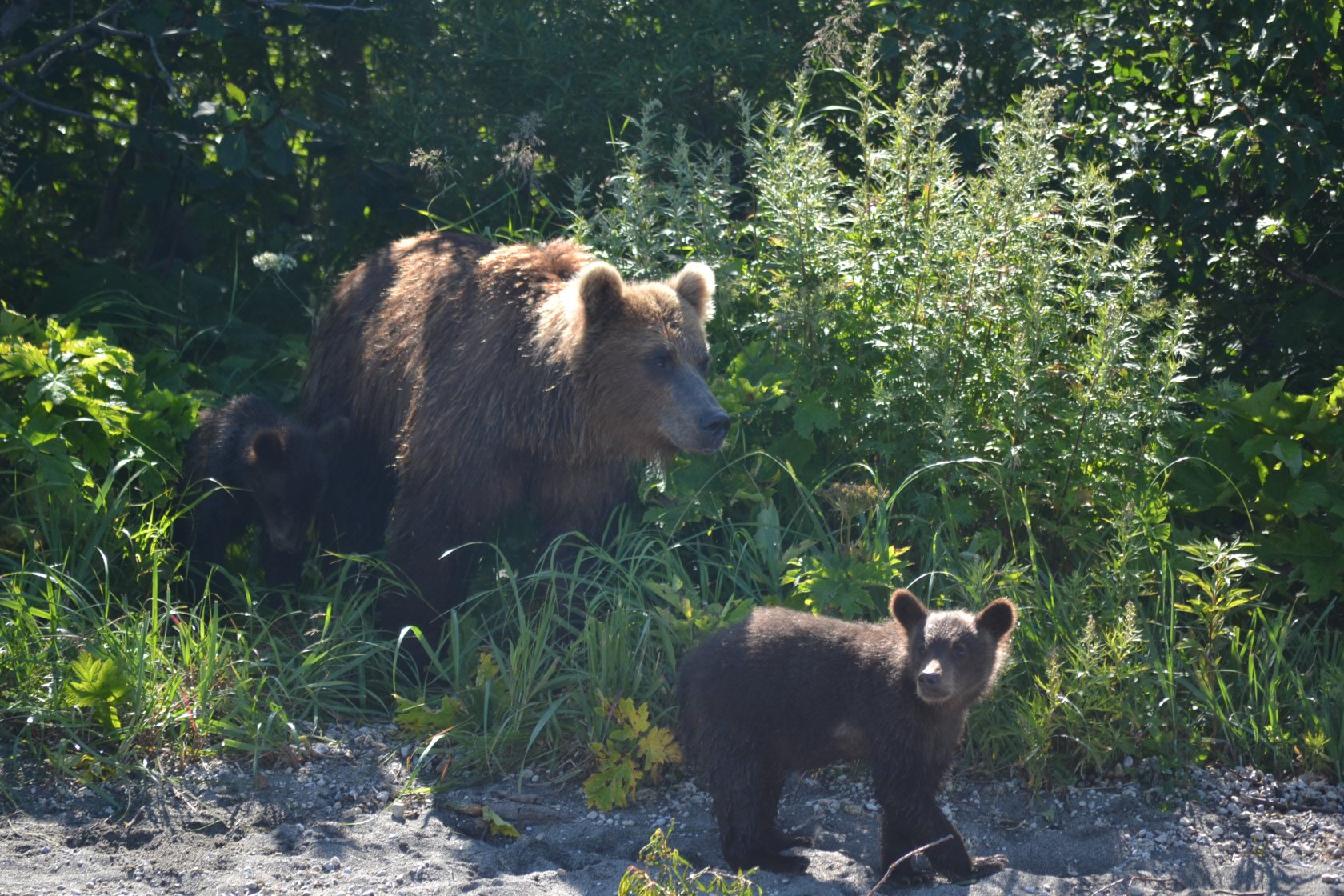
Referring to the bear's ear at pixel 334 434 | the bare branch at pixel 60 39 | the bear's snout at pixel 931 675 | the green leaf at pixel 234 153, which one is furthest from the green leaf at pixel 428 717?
the bare branch at pixel 60 39

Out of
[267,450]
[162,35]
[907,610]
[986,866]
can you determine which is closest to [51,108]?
[162,35]

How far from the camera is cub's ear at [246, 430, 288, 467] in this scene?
633 centimetres

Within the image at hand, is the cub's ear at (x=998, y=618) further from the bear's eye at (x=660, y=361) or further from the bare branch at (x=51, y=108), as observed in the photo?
the bare branch at (x=51, y=108)

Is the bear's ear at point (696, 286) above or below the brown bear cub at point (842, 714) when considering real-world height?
above

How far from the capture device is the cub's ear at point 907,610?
14.4ft

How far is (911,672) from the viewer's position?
4340 millimetres

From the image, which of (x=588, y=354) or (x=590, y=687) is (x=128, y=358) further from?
(x=590, y=687)

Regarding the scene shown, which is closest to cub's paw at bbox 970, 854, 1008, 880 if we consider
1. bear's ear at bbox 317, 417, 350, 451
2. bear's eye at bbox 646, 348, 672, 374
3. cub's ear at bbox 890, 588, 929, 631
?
cub's ear at bbox 890, 588, 929, 631

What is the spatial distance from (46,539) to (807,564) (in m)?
3.39

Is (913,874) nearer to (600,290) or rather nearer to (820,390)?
(820,390)

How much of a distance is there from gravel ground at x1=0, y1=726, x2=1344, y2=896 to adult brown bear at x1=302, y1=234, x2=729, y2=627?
4.50 ft

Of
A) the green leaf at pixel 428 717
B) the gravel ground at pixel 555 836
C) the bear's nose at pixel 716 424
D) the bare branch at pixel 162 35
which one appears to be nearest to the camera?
the gravel ground at pixel 555 836

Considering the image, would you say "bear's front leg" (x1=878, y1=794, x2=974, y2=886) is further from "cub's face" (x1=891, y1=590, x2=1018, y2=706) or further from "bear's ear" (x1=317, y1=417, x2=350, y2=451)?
"bear's ear" (x1=317, y1=417, x2=350, y2=451)

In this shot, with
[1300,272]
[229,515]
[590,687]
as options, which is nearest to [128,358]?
[229,515]
